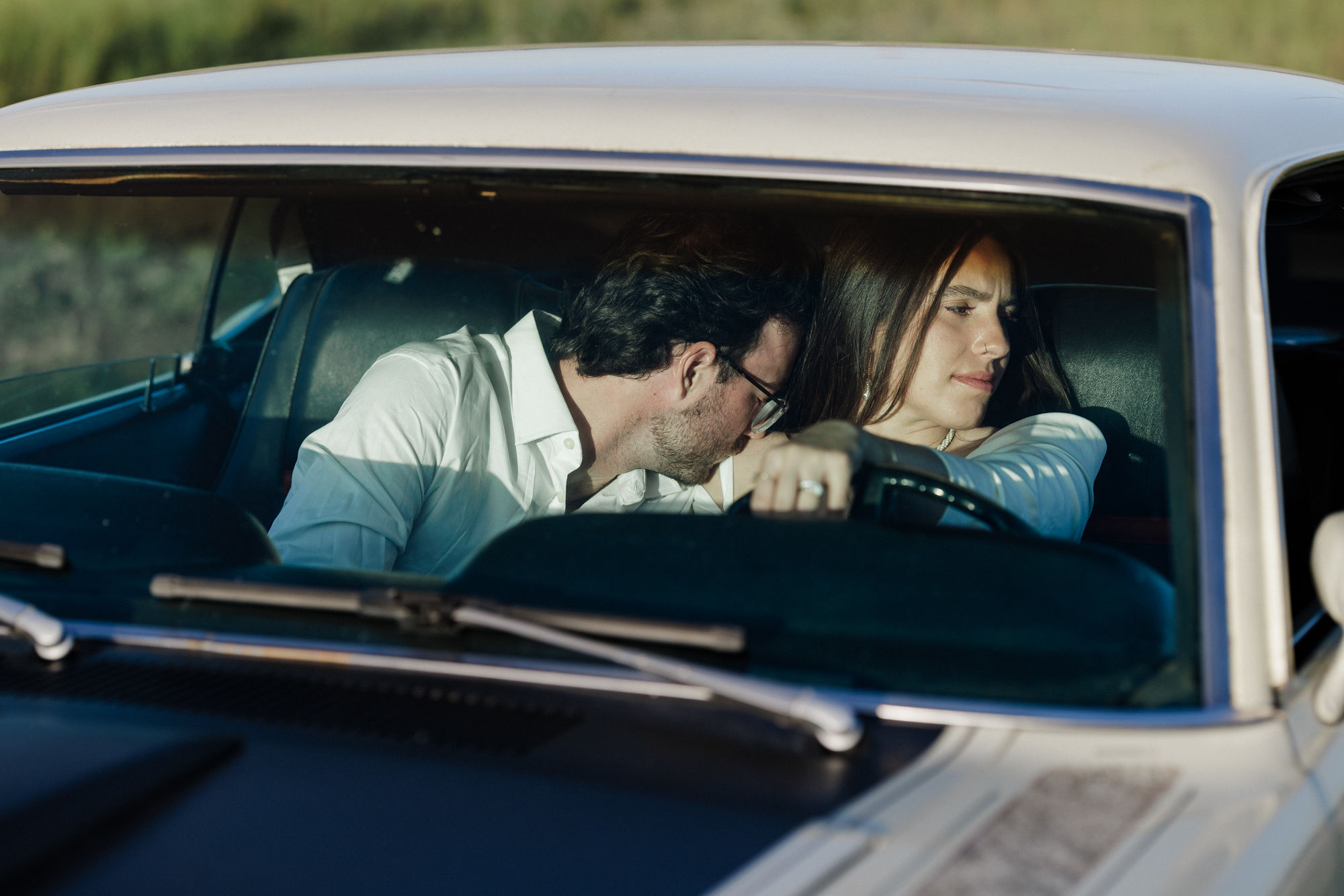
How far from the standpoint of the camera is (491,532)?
2.17m

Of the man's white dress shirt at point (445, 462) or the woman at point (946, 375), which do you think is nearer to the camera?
the woman at point (946, 375)

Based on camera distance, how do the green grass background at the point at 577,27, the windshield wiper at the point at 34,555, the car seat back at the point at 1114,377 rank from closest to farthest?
the windshield wiper at the point at 34,555
the car seat back at the point at 1114,377
the green grass background at the point at 577,27

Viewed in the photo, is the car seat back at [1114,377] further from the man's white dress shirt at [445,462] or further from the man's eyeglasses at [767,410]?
the man's white dress shirt at [445,462]

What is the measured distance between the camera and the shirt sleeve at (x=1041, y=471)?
6.22ft

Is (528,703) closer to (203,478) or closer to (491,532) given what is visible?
(491,532)

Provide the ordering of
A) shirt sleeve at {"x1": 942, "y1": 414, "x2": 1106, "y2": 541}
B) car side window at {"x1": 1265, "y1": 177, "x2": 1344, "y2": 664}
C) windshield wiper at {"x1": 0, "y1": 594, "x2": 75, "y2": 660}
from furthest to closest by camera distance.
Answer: shirt sleeve at {"x1": 942, "y1": 414, "x2": 1106, "y2": 541} < car side window at {"x1": 1265, "y1": 177, "x2": 1344, "y2": 664} < windshield wiper at {"x1": 0, "y1": 594, "x2": 75, "y2": 660}

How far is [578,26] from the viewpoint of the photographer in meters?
12.1

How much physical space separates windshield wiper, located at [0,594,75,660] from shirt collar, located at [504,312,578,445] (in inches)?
45.3

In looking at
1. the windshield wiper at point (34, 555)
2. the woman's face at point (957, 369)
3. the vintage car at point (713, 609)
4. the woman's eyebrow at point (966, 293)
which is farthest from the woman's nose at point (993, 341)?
the windshield wiper at point (34, 555)

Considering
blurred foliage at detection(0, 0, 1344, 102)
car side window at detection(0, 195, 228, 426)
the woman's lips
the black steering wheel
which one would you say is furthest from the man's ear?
blurred foliage at detection(0, 0, 1344, 102)

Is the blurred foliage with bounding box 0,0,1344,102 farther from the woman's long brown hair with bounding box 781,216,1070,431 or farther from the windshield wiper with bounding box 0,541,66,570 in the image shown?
the windshield wiper with bounding box 0,541,66,570

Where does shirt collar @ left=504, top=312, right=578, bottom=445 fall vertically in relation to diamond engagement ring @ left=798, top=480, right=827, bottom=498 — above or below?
above

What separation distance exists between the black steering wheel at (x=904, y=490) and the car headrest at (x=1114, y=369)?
571mm

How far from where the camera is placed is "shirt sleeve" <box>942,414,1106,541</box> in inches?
74.6
